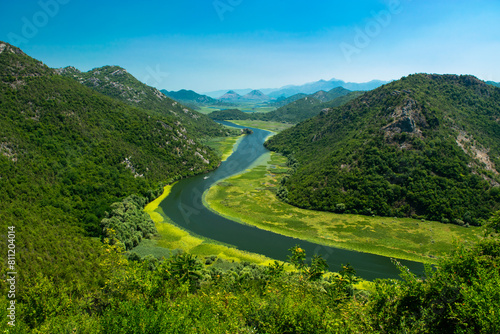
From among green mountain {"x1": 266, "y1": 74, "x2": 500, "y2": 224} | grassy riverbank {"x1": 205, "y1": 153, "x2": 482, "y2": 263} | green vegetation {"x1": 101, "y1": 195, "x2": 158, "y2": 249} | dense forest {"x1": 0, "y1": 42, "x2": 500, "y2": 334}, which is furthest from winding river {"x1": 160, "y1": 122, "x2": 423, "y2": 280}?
green mountain {"x1": 266, "y1": 74, "x2": 500, "y2": 224}

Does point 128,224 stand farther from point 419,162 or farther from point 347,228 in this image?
point 419,162

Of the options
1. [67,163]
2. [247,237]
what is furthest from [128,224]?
[67,163]

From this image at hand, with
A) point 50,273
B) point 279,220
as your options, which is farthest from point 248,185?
point 50,273

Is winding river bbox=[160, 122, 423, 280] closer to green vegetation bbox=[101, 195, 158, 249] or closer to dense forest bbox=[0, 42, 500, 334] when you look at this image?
dense forest bbox=[0, 42, 500, 334]

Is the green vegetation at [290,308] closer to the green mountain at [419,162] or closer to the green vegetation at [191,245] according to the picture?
the green vegetation at [191,245]

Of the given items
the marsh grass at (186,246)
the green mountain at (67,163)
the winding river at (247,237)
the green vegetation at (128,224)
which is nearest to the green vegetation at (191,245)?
the marsh grass at (186,246)
